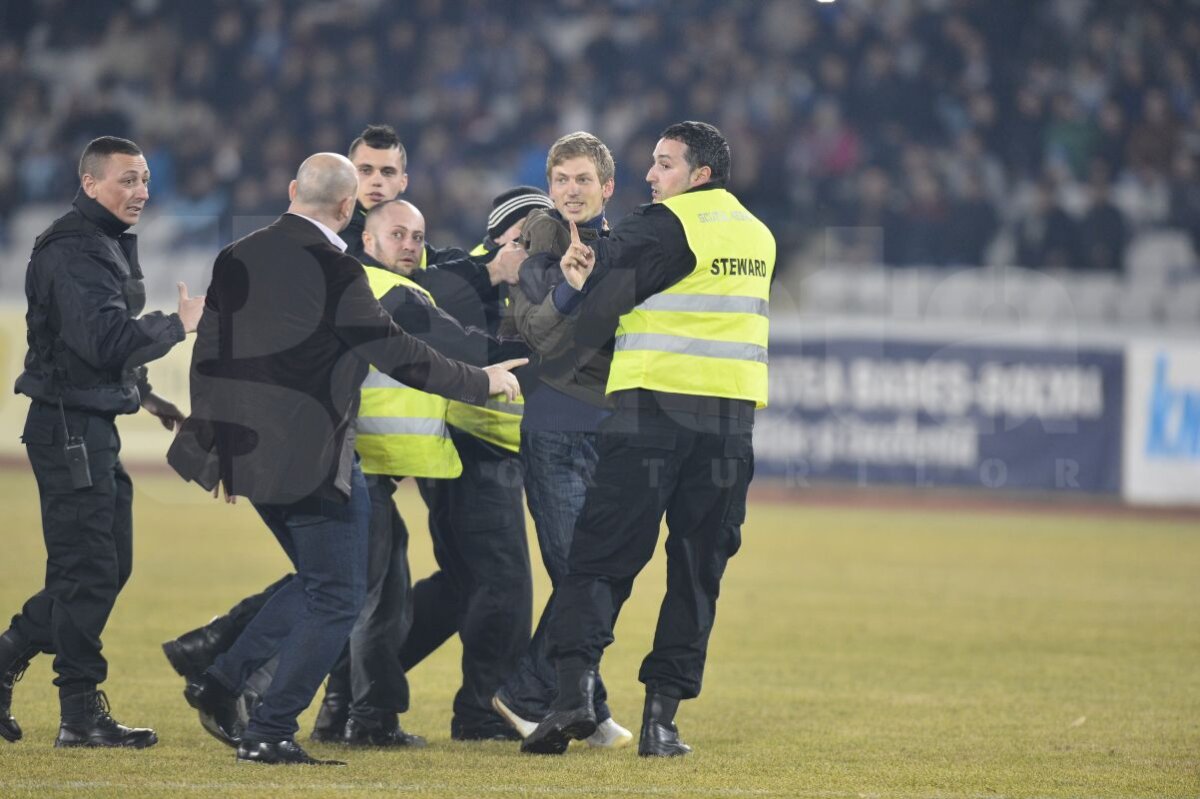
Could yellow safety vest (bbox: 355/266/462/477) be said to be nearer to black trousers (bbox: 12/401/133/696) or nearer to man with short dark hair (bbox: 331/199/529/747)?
man with short dark hair (bbox: 331/199/529/747)

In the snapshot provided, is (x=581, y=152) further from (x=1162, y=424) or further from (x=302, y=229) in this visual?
(x=1162, y=424)

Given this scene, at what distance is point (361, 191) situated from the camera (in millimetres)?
7629

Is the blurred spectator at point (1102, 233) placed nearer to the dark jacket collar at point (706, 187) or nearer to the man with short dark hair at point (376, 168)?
the man with short dark hair at point (376, 168)

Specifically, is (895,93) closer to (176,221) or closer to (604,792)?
(176,221)

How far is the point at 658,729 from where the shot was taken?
6.49 m

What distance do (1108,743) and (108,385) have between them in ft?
14.1

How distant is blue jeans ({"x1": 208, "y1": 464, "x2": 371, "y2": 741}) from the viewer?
598cm

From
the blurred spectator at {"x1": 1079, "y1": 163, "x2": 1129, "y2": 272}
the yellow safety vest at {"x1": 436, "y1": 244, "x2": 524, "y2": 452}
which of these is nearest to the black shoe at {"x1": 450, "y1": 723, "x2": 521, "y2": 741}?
the yellow safety vest at {"x1": 436, "y1": 244, "x2": 524, "y2": 452}

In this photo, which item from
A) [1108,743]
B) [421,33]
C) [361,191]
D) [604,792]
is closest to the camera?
[604,792]

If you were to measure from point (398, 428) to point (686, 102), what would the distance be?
52.4 feet

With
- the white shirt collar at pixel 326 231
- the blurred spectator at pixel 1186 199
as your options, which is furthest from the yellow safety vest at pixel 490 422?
the blurred spectator at pixel 1186 199

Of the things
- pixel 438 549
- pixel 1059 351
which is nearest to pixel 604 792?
pixel 438 549

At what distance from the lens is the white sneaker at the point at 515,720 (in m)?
6.79

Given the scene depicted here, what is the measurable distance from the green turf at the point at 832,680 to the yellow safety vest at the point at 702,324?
1457mm
